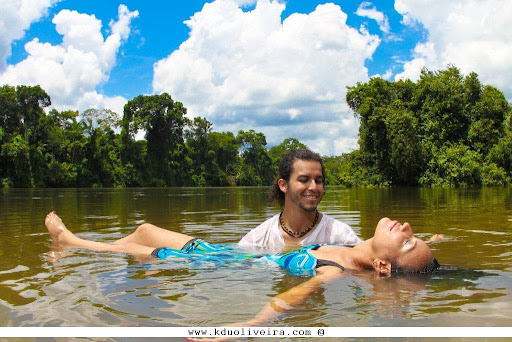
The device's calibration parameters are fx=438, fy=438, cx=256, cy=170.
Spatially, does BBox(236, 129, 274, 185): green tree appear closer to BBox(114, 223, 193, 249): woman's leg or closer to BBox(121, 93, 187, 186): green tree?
BBox(121, 93, 187, 186): green tree

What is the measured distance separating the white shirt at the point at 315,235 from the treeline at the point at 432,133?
3030cm

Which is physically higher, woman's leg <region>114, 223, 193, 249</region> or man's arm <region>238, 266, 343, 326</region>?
woman's leg <region>114, 223, 193, 249</region>

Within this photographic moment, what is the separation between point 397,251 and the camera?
11.1ft

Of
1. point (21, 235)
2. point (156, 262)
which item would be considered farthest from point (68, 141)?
point (156, 262)

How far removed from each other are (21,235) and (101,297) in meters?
4.10

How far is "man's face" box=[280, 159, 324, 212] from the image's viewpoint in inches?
170

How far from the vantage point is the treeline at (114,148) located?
42781mm

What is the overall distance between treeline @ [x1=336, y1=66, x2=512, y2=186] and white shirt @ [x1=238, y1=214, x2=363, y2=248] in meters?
30.3

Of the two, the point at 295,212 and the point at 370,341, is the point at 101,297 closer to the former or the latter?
the point at 370,341

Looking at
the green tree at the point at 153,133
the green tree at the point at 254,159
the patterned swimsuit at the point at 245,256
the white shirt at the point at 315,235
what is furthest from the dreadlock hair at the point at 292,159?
the green tree at the point at 254,159

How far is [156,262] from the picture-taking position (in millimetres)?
4090

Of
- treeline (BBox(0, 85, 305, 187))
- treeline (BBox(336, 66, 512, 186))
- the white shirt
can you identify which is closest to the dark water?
the white shirt

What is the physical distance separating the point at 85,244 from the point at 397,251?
3338 millimetres

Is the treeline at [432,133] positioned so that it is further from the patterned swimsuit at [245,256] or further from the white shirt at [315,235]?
the patterned swimsuit at [245,256]
